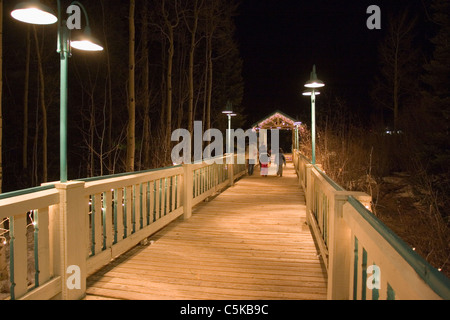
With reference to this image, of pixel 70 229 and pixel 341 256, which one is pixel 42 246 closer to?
pixel 70 229

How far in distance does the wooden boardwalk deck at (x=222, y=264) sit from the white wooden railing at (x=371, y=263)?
744 mm

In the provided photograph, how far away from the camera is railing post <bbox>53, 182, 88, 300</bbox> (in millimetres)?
3072

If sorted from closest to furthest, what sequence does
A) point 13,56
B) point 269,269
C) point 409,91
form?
1. point 269,269
2. point 13,56
3. point 409,91

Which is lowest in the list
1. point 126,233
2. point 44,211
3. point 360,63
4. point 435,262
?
point 435,262

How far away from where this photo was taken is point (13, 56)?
1939cm

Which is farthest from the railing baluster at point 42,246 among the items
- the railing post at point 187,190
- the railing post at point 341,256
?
the railing post at point 187,190

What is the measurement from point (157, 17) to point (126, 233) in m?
14.6

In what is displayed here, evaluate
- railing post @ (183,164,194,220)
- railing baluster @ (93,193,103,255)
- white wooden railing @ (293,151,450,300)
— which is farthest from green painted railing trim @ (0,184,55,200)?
railing post @ (183,164,194,220)

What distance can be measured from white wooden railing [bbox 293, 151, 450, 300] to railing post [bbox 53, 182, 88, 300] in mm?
2308

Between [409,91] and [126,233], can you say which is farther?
[409,91]

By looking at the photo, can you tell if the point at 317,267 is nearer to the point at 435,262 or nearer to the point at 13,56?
the point at 435,262

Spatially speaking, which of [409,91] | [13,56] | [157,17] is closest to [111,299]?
[157,17]

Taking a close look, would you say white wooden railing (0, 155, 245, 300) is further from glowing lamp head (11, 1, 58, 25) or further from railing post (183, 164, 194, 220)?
glowing lamp head (11, 1, 58, 25)
